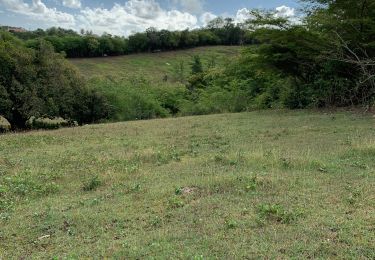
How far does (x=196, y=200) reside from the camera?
7.43m

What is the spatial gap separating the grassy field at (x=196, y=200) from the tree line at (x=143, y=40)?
74880mm

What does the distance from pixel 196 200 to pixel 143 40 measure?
294ft

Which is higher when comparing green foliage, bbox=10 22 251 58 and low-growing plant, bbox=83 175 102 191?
green foliage, bbox=10 22 251 58

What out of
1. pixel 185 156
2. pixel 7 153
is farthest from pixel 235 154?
pixel 7 153

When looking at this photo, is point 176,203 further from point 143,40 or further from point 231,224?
point 143,40

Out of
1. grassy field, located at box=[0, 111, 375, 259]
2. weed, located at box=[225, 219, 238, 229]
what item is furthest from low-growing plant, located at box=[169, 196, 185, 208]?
weed, located at box=[225, 219, 238, 229]

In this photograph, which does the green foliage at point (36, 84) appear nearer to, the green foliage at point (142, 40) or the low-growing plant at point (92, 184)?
the low-growing plant at point (92, 184)

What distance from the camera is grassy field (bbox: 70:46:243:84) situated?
77375mm

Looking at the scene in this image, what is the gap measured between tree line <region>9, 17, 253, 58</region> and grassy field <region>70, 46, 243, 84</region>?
7.50ft

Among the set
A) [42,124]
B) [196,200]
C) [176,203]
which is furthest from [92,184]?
[42,124]

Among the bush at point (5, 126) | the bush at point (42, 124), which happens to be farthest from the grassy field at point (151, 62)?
the bush at point (5, 126)

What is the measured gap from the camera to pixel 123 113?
37875 mm

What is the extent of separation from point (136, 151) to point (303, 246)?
864 cm

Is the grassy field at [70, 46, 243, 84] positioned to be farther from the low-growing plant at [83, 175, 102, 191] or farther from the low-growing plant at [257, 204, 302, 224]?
the low-growing plant at [257, 204, 302, 224]
